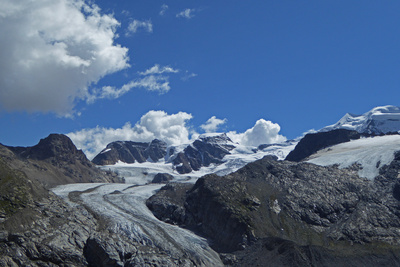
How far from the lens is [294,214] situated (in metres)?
109

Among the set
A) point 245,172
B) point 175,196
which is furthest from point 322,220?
point 175,196

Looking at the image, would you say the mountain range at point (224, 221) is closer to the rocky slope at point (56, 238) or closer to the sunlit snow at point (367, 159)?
the rocky slope at point (56, 238)

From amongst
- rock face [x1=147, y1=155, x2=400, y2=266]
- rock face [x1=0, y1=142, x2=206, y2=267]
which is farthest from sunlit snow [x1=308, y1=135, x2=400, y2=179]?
rock face [x1=0, y1=142, x2=206, y2=267]

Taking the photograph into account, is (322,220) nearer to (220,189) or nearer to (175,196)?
(220,189)

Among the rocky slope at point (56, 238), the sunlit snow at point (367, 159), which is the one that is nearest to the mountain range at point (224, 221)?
the rocky slope at point (56, 238)

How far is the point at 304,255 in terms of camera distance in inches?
3452

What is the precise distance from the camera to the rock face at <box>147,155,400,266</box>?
91.4m

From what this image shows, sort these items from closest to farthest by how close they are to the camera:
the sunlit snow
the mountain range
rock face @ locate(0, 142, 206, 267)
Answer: rock face @ locate(0, 142, 206, 267) → the mountain range → the sunlit snow

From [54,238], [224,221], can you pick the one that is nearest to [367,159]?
[224,221]

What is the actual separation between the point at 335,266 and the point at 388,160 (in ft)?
210

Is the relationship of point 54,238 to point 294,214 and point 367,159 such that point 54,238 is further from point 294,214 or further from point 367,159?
point 367,159

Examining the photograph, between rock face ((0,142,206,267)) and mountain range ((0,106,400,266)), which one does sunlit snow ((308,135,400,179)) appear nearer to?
mountain range ((0,106,400,266))

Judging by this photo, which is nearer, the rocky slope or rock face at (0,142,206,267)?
rock face at (0,142,206,267)

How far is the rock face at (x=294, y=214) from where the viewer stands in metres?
91.4
